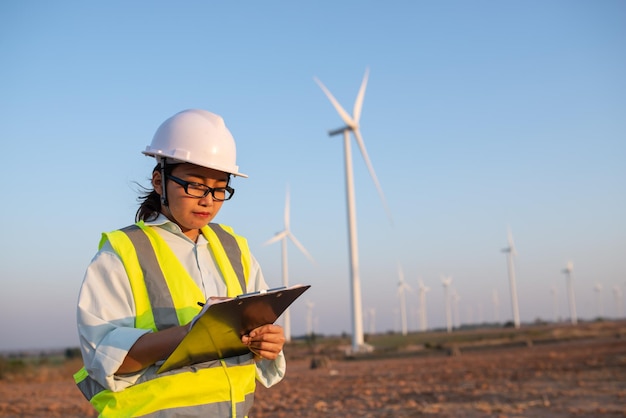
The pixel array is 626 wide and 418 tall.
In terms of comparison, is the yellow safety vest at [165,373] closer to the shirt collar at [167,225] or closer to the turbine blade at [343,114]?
the shirt collar at [167,225]

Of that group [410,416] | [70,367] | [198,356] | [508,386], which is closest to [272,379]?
[198,356]

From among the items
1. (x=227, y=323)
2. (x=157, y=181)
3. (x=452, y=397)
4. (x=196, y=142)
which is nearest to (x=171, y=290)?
(x=227, y=323)

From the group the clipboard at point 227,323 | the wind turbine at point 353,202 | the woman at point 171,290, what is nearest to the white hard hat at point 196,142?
the woman at point 171,290

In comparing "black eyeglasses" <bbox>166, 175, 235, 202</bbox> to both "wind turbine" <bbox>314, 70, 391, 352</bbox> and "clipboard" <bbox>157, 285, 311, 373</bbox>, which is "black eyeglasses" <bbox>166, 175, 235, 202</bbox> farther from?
"wind turbine" <bbox>314, 70, 391, 352</bbox>

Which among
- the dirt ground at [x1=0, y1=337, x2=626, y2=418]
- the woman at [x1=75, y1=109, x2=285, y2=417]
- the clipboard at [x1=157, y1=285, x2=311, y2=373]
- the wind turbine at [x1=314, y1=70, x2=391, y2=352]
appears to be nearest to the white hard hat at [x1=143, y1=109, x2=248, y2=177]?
the woman at [x1=75, y1=109, x2=285, y2=417]

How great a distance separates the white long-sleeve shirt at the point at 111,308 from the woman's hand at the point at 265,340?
1.07ft

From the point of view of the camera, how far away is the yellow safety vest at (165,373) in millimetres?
2652

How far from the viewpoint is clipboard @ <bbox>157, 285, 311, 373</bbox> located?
8.05 ft

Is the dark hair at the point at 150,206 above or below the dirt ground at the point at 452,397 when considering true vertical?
above

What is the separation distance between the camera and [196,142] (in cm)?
308

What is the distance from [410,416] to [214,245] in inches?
327

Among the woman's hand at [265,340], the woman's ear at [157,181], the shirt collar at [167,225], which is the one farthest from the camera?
the woman's ear at [157,181]

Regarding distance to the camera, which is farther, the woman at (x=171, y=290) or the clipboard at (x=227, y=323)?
the woman at (x=171, y=290)

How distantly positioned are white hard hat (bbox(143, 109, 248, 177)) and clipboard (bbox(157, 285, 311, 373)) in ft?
2.51
